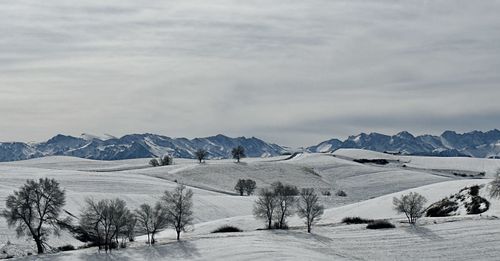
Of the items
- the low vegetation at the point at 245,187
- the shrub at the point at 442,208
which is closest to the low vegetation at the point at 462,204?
the shrub at the point at 442,208

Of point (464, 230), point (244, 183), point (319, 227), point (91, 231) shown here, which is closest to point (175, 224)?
point (91, 231)

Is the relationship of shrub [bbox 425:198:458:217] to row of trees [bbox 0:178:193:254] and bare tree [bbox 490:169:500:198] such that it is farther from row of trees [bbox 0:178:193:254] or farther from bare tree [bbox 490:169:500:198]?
row of trees [bbox 0:178:193:254]

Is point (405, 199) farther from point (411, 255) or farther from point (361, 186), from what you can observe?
point (361, 186)

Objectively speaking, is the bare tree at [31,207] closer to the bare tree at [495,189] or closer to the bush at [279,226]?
the bush at [279,226]

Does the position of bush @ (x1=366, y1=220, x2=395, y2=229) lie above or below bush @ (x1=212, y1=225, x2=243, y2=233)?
above

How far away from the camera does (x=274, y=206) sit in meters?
73.6

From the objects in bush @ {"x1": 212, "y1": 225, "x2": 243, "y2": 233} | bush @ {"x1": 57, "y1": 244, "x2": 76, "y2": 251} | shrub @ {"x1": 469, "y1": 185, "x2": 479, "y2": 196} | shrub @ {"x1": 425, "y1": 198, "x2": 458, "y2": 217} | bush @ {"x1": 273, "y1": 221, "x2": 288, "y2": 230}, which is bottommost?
bush @ {"x1": 57, "y1": 244, "x2": 76, "y2": 251}

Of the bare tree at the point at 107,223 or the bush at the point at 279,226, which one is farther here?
the bush at the point at 279,226

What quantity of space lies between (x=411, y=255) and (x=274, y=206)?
21.5 metres

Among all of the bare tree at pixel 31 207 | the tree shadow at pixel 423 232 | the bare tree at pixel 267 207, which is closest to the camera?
the bare tree at pixel 31 207

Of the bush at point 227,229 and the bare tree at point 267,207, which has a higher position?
the bare tree at point 267,207

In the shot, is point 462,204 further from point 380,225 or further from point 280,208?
point 280,208

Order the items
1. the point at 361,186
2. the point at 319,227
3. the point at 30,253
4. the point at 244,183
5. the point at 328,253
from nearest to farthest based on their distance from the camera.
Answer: the point at 328,253
the point at 30,253
the point at 319,227
the point at 244,183
the point at 361,186

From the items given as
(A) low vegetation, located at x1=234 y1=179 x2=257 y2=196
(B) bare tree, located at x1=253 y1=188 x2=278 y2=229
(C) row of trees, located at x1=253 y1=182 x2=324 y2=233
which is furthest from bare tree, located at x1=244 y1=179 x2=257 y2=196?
(B) bare tree, located at x1=253 y1=188 x2=278 y2=229
